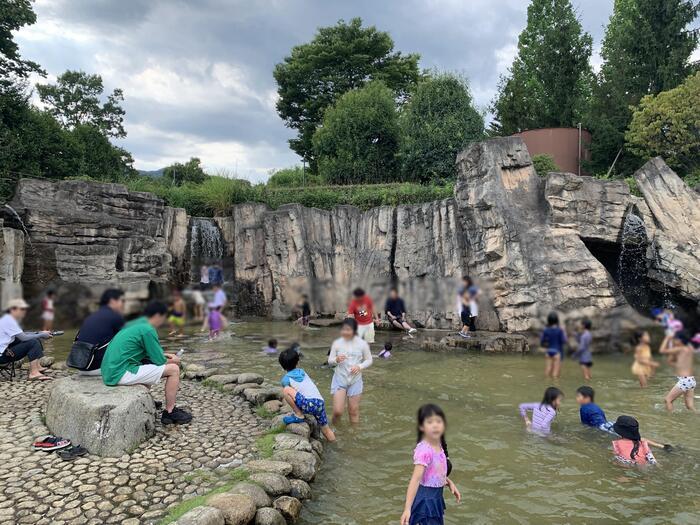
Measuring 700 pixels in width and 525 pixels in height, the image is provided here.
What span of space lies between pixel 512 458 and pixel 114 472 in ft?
14.6

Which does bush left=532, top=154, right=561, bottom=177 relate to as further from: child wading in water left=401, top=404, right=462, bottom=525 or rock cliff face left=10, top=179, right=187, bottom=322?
child wading in water left=401, top=404, right=462, bottom=525

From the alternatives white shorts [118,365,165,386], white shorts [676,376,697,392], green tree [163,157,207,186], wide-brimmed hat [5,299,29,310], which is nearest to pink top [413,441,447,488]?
wide-brimmed hat [5,299,29,310]

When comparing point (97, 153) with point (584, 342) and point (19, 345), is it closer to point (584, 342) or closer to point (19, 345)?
point (19, 345)

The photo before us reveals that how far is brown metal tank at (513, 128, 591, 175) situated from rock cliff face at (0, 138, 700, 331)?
8.69 metres

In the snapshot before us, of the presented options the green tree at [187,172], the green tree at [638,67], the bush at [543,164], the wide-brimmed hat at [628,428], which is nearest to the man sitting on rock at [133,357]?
the wide-brimmed hat at [628,428]

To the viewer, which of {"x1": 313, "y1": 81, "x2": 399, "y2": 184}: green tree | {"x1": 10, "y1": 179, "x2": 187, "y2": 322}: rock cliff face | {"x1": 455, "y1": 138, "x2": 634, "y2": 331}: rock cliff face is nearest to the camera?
{"x1": 455, "y1": 138, "x2": 634, "y2": 331}: rock cliff face

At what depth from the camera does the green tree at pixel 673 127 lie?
1803 centimetres

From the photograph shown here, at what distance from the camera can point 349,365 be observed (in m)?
5.97

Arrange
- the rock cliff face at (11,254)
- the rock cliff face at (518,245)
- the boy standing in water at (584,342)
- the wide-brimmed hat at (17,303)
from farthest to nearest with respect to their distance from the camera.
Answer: the rock cliff face at (11,254), the rock cliff face at (518,245), the boy standing in water at (584,342), the wide-brimmed hat at (17,303)

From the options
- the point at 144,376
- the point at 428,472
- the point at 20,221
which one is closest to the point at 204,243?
the point at 20,221

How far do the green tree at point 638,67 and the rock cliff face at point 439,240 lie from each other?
9274 mm

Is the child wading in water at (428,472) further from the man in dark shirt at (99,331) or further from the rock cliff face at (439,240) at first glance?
the rock cliff face at (439,240)

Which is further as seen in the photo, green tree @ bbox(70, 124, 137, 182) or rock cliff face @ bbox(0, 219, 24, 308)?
green tree @ bbox(70, 124, 137, 182)

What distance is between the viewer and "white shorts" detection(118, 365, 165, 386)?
552 centimetres
